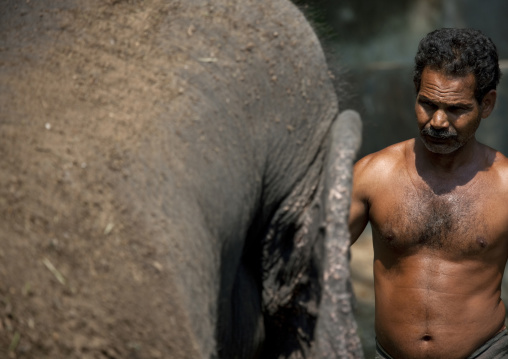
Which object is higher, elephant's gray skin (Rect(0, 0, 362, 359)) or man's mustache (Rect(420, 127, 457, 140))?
elephant's gray skin (Rect(0, 0, 362, 359))

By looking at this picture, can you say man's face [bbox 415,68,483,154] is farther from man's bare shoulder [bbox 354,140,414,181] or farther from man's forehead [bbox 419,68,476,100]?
man's bare shoulder [bbox 354,140,414,181]

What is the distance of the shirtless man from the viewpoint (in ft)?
11.2

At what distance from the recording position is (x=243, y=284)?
52.6 inches

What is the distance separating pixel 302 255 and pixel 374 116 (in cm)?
625

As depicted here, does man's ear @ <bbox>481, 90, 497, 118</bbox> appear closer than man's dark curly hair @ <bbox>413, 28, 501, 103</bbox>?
No

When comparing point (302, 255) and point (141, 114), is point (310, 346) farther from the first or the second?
point (141, 114)

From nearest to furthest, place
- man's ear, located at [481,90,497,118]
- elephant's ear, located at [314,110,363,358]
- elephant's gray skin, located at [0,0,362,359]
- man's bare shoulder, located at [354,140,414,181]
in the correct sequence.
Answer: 1. elephant's gray skin, located at [0,0,362,359]
2. elephant's ear, located at [314,110,363,358]
3. man's ear, located at [481,90,497,118]
4. man's bare shoulder, located at [354,140,414,181]

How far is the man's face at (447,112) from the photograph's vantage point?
3225 millimetres

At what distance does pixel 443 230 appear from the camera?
3467 mm

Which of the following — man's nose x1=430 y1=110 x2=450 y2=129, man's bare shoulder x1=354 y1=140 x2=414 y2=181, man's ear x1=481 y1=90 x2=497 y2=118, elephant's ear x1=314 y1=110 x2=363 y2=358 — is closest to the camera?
elephant's ear x1=314 y1=110 x2=363 y2=358

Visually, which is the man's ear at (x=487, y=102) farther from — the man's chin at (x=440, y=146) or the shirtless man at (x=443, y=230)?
the man's chin at (x=440, y=146)

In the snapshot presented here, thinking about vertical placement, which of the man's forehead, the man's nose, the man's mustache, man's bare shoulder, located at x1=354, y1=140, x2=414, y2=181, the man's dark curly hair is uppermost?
the man's dark curly hair

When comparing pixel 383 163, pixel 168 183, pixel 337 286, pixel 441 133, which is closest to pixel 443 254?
pixel 383 163

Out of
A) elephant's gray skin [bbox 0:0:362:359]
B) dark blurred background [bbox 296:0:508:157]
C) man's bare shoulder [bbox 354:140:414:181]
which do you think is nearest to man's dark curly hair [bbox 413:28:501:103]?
man's bare shoulder [bbox 354:140:414:181]
